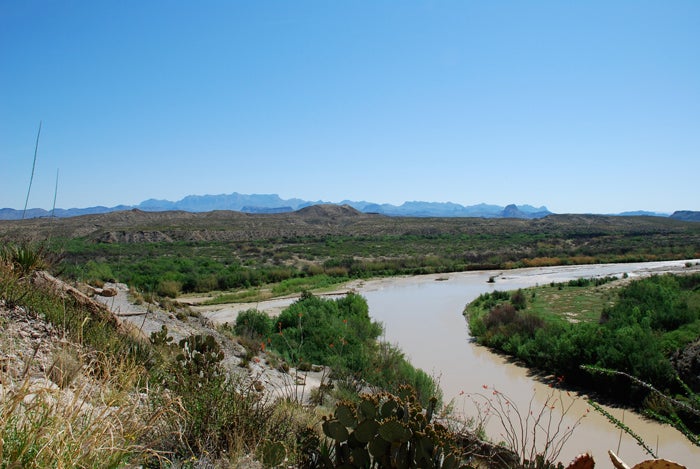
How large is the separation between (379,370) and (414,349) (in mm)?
6672

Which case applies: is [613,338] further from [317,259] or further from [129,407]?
[317,259]

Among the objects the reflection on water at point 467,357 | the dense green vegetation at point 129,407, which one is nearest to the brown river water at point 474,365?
the reflection on water at point 467,357

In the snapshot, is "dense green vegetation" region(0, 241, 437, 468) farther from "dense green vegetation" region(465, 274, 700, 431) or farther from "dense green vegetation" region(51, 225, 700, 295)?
"dense green vegetation" region(465, 274, 700, 431)

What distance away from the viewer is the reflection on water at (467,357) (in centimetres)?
1001

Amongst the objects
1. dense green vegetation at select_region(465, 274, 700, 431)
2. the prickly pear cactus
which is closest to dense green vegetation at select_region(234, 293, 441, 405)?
dense green vegetation at select_region(465, 274, 700, 431)

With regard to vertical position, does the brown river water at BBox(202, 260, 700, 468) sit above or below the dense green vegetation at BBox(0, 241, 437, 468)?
below

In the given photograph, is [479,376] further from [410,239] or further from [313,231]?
[313,231]

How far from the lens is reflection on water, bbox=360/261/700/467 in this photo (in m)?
10.0

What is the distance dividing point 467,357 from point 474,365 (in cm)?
88

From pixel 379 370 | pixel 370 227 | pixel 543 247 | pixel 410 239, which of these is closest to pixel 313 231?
pixel 370 227

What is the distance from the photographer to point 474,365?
630 inches

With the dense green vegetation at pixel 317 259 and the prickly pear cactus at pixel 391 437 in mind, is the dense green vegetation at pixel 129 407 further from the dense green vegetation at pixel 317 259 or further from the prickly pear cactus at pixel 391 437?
the dense green vegetation at pixel 317 259

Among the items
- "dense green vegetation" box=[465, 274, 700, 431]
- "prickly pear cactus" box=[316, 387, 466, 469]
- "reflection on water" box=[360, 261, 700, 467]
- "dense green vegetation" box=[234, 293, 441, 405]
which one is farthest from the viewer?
"dense green vegetation" box=[465, 274, 700, 431]

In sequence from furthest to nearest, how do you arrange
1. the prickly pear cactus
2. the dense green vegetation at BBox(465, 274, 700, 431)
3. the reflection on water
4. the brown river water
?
the dense green vegetation at BBox(465, 274, 700, 431) < the reflection on water < the brown river water < the prickly pear cactus
